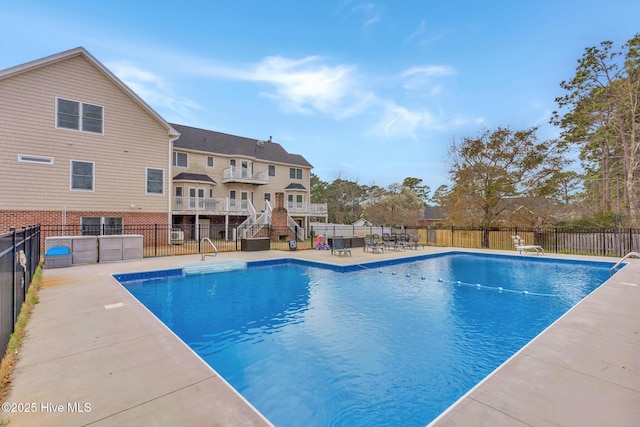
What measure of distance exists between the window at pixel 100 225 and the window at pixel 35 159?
116 inches

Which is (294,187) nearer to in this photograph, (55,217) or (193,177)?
(193,177)

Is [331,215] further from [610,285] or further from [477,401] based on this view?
[477,401]

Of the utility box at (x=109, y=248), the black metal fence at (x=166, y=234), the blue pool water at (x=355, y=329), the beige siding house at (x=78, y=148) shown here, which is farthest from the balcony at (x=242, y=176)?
the blue pool water at (x=355, y=329)

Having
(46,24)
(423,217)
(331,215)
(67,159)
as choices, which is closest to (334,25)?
(46,24)

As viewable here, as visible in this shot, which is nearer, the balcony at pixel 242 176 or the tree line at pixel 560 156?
the tree line at pixel 560 156

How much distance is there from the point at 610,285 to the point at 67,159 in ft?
69.8

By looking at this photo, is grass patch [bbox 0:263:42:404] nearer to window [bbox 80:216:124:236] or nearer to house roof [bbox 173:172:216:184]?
window [bbox 80:216:124:236]

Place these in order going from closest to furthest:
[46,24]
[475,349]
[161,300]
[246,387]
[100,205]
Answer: [246,387] < [475,349] < [161,300] < [46,24] < [100,205]

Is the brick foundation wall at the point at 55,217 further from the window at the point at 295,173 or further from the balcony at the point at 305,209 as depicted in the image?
the window at the point at 295,173

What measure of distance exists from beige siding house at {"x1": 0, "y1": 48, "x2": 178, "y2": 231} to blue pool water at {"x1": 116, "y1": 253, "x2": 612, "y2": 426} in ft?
26.9

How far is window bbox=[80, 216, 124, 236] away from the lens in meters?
14.8

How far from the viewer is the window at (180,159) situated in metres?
22.5

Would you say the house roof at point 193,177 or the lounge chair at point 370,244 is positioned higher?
the house roof at point 193,177

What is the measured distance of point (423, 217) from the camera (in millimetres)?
44625
